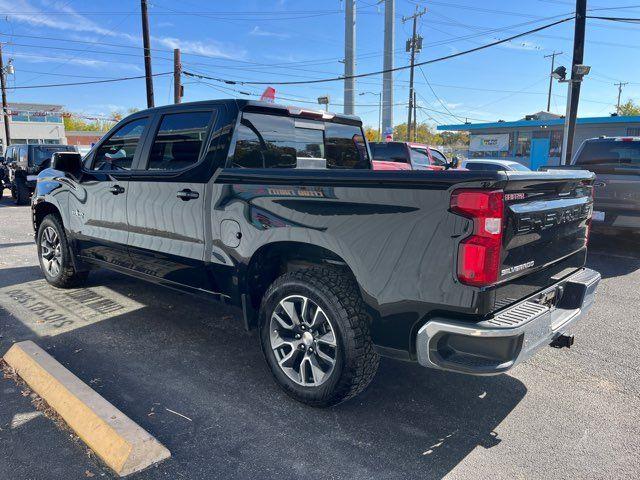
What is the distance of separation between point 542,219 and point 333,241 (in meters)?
1.19

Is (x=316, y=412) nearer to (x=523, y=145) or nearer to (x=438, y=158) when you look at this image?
(x=438, y=158)

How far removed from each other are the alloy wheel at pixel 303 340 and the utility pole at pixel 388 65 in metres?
32.9

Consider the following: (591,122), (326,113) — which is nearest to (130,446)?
(326,113)

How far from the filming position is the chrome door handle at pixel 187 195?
3.75m

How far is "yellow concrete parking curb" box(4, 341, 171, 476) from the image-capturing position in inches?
99.7

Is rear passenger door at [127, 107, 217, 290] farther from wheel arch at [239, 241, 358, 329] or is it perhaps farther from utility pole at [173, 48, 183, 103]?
utility pole at [173, 48, 183, 103]

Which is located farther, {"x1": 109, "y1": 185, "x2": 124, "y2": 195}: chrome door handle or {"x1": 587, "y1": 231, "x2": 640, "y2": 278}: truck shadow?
{"x1": 587, "y1": 231, "x2": 640, "y2": 278}: truck shadow

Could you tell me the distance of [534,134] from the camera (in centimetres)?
3362

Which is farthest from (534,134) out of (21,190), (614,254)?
(21,190)

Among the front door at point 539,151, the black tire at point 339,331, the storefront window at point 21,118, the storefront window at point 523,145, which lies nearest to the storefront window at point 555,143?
the front door at point 539,151

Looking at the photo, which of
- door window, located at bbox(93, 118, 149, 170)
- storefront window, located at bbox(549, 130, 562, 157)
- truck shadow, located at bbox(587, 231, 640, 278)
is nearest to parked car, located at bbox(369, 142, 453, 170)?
truck shadow, located at bbox(587, 231, 640, 278)

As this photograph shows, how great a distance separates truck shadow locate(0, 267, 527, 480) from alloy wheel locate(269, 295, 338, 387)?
0.81ft

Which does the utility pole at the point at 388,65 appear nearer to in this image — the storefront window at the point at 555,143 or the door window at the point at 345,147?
the storefront window at the point at 555,143

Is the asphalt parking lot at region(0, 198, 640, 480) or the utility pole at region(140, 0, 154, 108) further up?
the utility pole at region(140, 0, 154, 108)
